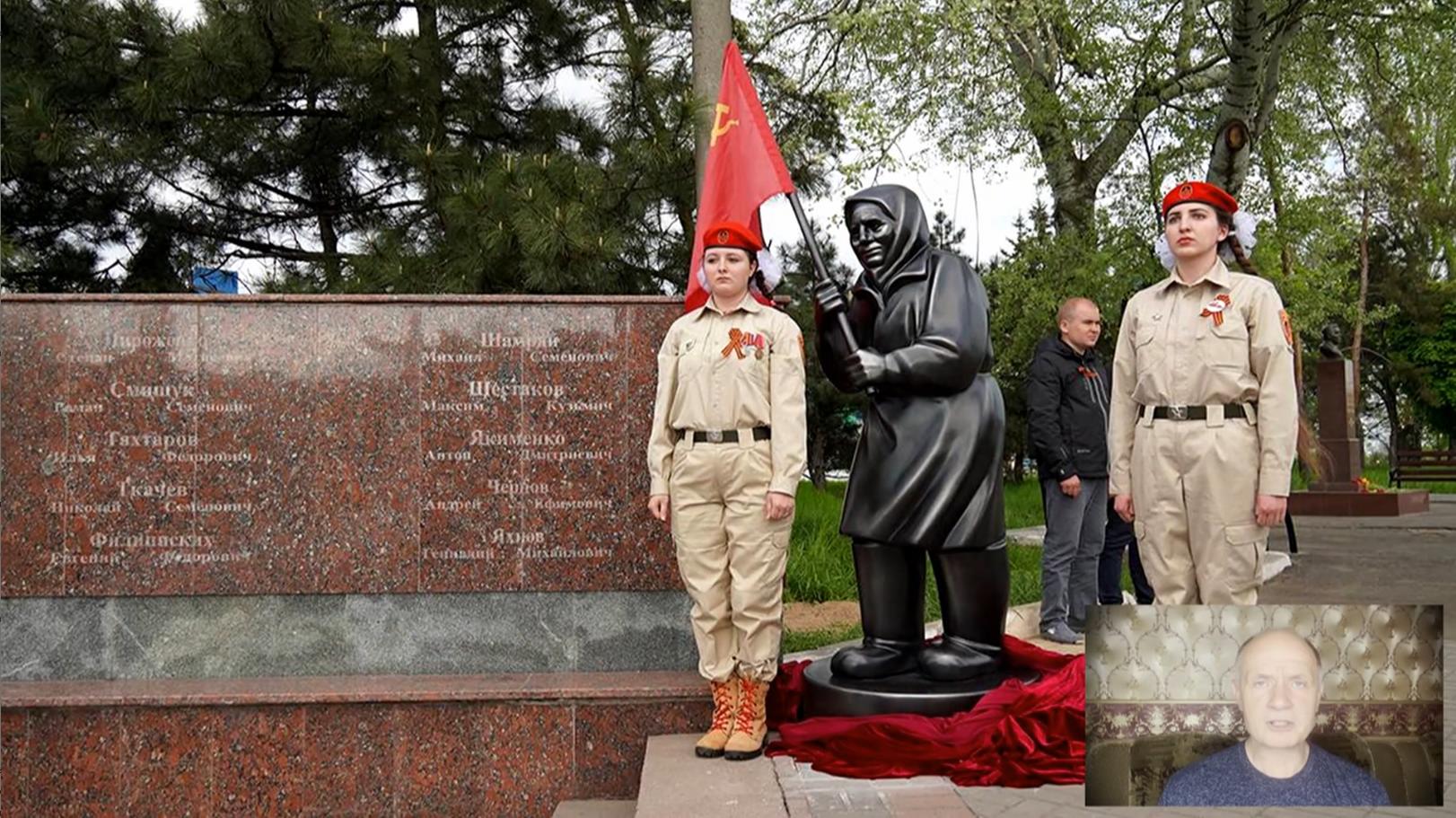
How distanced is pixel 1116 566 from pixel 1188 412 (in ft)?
11.3

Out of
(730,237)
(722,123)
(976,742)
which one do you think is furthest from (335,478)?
(976,742)

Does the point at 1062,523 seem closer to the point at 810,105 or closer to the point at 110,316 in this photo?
the point at 110,316

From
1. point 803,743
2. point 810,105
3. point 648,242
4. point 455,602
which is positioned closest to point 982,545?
point 803,743

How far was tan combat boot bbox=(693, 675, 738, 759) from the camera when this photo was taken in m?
→ 4.18

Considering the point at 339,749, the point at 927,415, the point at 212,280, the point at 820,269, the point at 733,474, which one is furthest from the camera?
the point at 212,280

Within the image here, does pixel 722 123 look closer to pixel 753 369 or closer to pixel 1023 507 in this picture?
pixel 753 369

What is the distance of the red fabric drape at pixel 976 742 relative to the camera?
12.3 feet

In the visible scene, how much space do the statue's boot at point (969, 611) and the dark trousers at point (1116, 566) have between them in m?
2.54

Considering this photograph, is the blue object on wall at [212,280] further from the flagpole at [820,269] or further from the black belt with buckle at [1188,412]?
the black belt with buckle at [1188,412]

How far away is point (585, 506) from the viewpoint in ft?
17.1

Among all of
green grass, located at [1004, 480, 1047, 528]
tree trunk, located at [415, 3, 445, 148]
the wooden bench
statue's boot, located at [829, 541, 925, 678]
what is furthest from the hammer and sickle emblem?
the wooden bench

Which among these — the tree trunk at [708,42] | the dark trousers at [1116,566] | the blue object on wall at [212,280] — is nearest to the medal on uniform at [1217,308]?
the dark trousers at [1116,566]

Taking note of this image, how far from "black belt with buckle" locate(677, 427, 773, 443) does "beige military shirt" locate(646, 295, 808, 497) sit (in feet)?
0.05

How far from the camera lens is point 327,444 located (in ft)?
17.0
